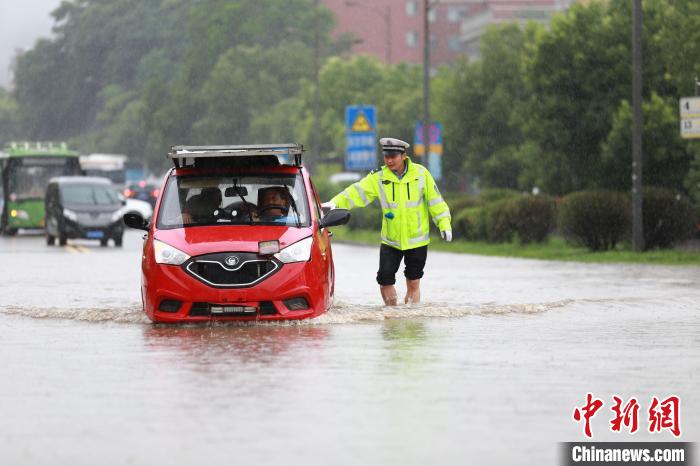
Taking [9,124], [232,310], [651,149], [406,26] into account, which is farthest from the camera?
[9,124]

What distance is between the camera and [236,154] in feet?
57.6

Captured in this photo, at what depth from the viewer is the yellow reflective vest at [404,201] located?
61.0 ft

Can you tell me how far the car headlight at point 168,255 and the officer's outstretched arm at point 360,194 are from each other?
92.5 inches

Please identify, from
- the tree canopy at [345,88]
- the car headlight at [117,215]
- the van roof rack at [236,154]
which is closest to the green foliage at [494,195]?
the tree canopy at [345,88]

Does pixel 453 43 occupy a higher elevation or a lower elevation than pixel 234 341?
higher

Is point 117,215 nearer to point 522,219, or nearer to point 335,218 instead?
point 522,219

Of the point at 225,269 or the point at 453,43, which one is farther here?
the point at 453,43

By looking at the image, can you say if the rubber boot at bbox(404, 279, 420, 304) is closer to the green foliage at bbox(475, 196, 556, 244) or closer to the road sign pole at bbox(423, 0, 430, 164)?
the green foliage at bbox(475, 196, 556, 244)

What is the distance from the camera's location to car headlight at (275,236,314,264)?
55.3 feet

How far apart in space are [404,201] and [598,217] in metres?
19.2

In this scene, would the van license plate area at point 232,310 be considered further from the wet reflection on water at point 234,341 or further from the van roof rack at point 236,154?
the van roof rack at point 236,154

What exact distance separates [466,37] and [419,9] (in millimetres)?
23123

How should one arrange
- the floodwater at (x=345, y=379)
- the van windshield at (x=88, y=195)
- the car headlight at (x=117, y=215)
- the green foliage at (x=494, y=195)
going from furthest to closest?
the green foliage at (x=494, y=195), the van windshield at (x=88, y=195), the car headlight at (x=117, y=215), the floodwater at (x=345, y=379)

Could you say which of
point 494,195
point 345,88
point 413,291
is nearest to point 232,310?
point 413,291
